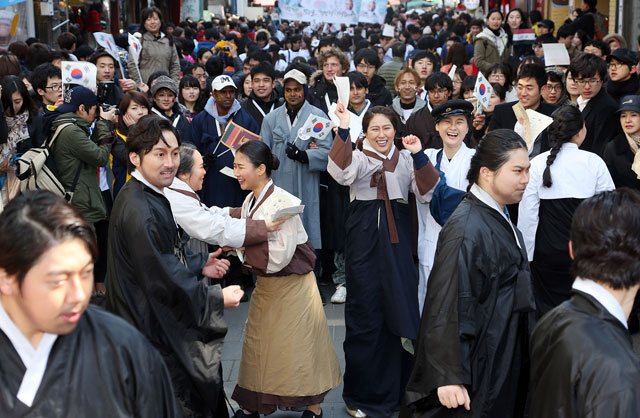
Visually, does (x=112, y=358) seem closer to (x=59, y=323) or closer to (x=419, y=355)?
(x=59, y=323)

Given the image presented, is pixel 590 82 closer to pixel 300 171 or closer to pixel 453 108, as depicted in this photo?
pixel 453 108

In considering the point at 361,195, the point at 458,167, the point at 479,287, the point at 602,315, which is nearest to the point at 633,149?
the point at 458,167

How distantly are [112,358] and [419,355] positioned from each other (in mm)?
1508

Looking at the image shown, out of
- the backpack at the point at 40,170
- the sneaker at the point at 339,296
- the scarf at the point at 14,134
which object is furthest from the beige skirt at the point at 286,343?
the scarf at the point at 14,134

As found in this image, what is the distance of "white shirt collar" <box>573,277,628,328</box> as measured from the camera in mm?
2316

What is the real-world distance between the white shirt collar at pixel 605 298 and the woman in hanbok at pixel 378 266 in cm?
245

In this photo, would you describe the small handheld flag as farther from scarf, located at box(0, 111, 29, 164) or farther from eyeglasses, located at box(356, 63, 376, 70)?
eyeglasses, located at box(356, 63, 376, 70)

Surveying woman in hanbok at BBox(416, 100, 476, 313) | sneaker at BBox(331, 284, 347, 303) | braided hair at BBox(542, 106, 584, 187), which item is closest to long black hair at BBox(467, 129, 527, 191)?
woman in hanbok at BBox(416, 100, 476, 313)

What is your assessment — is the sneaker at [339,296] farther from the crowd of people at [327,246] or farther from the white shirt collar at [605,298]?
the white shirt collar at [605,298]

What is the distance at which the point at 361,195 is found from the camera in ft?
16.4

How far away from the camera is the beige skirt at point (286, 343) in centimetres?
457

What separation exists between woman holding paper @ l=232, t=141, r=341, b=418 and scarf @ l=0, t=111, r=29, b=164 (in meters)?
2.56

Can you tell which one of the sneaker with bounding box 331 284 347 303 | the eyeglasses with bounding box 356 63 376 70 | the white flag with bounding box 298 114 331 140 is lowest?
the sneaker with bounding box 331 284 347 303

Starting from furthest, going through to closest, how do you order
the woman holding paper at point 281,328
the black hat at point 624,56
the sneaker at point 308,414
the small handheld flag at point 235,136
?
the black hat at point 624,56
the small handheld flag at point 235,136
the sneaker at point 308,414
the woman holding paper at point 281,328
